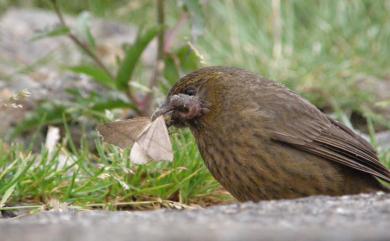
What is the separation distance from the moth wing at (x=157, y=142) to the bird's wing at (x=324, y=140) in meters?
0.60

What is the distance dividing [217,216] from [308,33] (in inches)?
240

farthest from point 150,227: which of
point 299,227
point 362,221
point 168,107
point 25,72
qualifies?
point 25,72

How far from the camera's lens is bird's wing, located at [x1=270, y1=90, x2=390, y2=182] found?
15.5ft

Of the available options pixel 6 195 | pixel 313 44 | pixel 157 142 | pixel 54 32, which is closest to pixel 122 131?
pixel 157 142

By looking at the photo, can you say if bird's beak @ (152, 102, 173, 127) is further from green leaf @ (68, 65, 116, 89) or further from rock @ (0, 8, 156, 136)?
rock @ (0, 8, 156, 136)

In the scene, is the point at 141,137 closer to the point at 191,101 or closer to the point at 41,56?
the point at 191,101

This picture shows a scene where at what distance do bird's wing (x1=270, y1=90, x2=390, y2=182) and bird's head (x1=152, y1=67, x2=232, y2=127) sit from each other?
0.41 meters

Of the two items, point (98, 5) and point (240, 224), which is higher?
point (98, 5)

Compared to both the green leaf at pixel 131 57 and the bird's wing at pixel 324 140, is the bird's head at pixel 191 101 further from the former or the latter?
the green leaf at pixel 131 57

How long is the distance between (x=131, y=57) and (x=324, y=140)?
1.78 meters

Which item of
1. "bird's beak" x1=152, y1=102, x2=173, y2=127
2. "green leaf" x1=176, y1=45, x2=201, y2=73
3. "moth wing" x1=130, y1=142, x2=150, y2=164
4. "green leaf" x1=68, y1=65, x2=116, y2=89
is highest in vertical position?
"green leaf" x1=176, y1=45, x2=201, y2=73

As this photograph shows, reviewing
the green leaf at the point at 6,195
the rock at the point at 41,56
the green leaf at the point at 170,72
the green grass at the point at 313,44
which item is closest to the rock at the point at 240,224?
the green leaf at the point at 6,195

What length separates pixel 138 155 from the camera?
427 cm

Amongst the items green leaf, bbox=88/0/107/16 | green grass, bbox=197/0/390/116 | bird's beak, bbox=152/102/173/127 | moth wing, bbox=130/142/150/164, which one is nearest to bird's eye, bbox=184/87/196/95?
bird's beak, bbox=152/102/173/127
